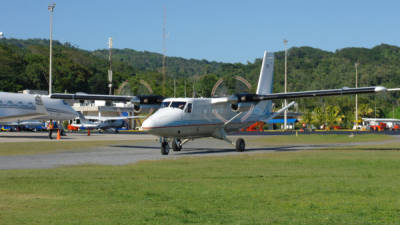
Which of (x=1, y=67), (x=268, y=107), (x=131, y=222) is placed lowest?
(x=131, y=222)

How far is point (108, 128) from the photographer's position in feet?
297

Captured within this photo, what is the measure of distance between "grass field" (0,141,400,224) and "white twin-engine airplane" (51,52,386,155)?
9.60m

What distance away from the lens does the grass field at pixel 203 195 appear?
32.1ft

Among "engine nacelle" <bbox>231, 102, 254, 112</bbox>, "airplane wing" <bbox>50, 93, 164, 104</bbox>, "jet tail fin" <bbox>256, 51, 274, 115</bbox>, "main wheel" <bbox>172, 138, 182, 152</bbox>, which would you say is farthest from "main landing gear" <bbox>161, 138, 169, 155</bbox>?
"jet tail fin" <bbox>256, 51, 274, 115</bbox>

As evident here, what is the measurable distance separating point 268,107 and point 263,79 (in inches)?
92.7

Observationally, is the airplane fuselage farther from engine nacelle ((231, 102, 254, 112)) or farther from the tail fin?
the tail fin

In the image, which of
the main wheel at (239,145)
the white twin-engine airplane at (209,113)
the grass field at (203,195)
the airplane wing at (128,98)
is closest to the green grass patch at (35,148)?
the airplane wing at (128,98)

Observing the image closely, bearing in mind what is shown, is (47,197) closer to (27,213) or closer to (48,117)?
(27,213)

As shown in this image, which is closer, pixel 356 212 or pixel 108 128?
pixel 356 212

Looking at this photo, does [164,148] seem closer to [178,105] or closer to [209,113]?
[178,105]

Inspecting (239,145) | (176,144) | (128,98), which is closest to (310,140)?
(239,145)

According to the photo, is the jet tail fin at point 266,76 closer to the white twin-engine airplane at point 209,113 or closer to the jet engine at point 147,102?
the white twin-engine airplane at point 209,113

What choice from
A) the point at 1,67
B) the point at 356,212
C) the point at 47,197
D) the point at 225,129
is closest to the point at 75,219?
the point at 47,197

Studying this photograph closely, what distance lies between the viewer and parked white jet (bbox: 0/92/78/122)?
182 ft
